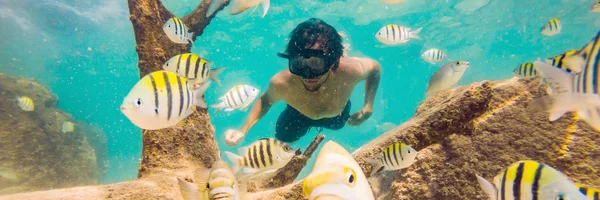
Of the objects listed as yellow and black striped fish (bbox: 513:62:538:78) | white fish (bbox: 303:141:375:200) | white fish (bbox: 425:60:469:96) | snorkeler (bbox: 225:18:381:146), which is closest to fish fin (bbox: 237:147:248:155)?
snorkeler (bbox: 225:18:381:146)

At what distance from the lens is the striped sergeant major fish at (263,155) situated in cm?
270

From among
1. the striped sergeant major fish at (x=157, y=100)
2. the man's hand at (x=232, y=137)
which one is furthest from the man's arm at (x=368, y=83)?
the striped sergeant major fish at (x=157, y=100)

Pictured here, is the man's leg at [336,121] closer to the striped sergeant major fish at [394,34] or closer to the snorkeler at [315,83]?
the snorkeler at [315,83]

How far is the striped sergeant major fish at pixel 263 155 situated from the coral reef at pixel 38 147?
12321mm

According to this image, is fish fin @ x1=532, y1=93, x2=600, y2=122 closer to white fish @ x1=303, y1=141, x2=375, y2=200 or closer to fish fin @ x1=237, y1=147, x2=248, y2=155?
white fish @ x1=303, y1=141, x2=375, y2=200

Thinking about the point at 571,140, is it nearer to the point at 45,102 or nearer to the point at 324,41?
the point at 324,41

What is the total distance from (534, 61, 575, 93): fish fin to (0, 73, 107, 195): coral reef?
14623 millimetres

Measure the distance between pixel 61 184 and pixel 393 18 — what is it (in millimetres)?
24862

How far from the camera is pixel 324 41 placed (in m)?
5.02

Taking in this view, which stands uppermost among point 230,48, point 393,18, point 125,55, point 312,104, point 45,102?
point 312,104

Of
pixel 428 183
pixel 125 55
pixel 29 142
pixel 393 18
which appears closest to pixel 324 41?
pixel 428 183

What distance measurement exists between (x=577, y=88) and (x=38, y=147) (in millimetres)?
16933

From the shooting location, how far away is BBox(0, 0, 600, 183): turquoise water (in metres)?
24.2

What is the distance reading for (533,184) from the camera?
1229 mm
